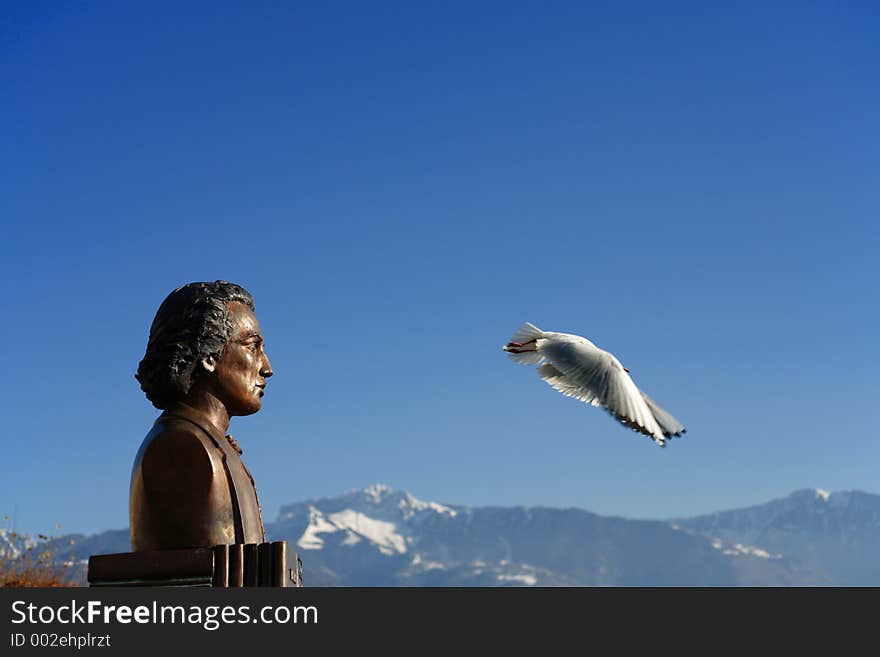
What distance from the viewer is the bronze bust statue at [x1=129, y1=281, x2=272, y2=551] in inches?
322

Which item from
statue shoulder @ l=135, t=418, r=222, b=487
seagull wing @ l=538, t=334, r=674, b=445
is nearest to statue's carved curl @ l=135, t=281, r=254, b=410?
statue shoulder @ l=135, t=418, r=222, b=487

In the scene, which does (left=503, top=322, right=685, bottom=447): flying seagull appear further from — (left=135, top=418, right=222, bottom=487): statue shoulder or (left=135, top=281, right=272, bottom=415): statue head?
(left=135, top=418, right=222, bottom=487): statue shoulder

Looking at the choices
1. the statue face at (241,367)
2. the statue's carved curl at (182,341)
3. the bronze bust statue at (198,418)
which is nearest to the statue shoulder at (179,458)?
the bronze bust statue at (198,418)

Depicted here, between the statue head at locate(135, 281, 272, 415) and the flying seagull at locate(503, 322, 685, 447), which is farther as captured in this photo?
the flying seagull at locate(503, 322, 685, 447)

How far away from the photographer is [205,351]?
8820 millimetres

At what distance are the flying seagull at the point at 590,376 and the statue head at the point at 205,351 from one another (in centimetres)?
373

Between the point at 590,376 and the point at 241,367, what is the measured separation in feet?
13.8

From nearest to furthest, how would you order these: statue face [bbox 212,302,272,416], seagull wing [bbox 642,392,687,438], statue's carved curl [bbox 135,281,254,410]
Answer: statue's carved curl [bbox 135,281,254,410] < statue face [bbox 212,302,272,416] < seagull wing [bbox 642,392,687,438]

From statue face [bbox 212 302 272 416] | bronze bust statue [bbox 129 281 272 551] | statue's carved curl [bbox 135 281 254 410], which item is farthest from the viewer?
statue face [bbox 212 302 272 416]

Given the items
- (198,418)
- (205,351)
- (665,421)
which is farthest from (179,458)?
(665,421)
